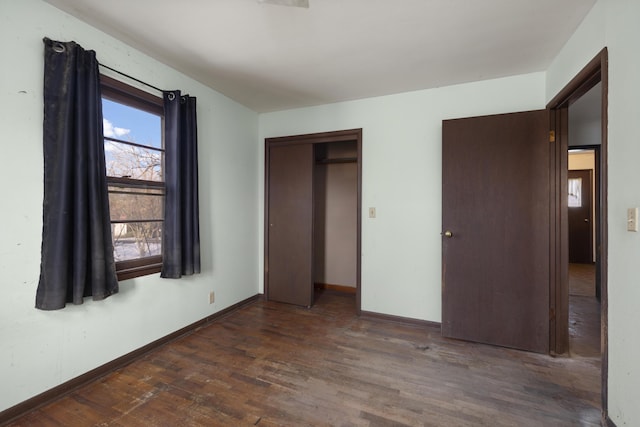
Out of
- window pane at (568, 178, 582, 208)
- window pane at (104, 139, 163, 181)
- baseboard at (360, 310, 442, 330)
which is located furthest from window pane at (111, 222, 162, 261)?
window pane at (568, 178, 582, 208)

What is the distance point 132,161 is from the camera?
2.24 m

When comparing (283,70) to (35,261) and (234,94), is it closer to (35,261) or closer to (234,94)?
(234,94)

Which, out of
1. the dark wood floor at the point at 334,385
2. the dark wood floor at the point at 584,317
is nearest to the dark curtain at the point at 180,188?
the dark wood floor at the point at 334,385

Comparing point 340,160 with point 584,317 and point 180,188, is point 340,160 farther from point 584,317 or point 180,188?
point 584,317

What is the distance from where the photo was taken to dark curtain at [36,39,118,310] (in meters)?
1.67

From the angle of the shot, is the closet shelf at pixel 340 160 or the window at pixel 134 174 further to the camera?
the closet shelf at pixel 340 160

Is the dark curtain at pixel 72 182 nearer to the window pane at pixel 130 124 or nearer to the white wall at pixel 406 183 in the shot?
the window pane at pixel 130 124

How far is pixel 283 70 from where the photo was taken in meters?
2.51

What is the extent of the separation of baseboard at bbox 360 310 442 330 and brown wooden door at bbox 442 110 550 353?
8.6 inches

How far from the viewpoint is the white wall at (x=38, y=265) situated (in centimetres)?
156
